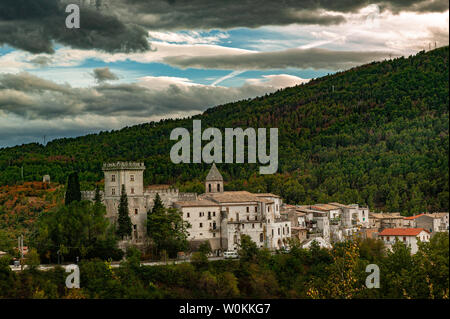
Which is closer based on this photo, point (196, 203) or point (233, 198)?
point (196, 203)

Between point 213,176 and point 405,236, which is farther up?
point 213,176

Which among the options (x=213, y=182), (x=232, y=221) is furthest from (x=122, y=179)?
(x=213, y=182)

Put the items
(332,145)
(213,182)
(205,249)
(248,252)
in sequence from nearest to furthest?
1. (248,252)
2. (205,249)
3. (213,182)
4. (332,145)

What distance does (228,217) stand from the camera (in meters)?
57.0

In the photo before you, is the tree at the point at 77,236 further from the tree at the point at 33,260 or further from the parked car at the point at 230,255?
the parked car at the point at 230,255

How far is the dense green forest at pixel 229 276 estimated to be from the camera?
41.3 m

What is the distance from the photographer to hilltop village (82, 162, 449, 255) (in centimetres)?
5362

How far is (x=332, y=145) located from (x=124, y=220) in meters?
78.7

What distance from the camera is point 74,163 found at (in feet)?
388

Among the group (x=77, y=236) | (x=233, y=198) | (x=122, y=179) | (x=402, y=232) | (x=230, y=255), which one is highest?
(x=122, y=179)

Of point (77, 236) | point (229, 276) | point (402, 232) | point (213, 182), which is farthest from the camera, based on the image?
point (213, 182)

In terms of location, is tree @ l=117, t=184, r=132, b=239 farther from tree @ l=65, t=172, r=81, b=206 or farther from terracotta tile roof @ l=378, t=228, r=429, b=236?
terracotta tile roof @ l=378, t=228, r=429, b=236

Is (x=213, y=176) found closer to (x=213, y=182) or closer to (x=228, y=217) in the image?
(x=213, y=182)

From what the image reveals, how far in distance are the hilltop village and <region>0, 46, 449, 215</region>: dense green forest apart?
16.1 metres
